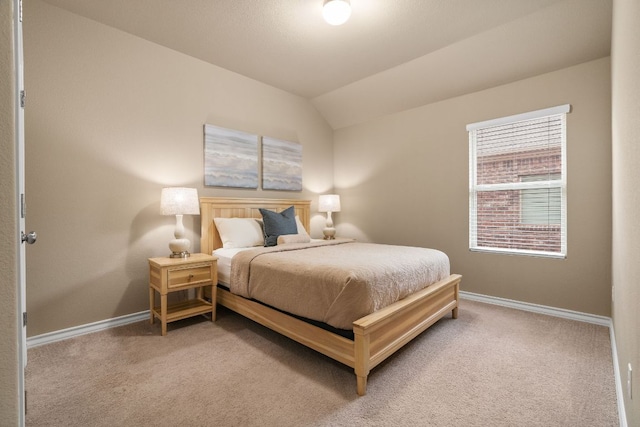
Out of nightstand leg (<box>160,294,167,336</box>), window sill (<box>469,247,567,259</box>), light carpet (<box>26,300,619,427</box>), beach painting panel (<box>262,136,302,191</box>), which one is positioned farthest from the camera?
beach painting panel (<box>262,136,302,191</box>)

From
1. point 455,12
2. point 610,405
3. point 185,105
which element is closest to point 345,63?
point 455,12

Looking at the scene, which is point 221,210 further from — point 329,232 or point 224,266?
point 329,232

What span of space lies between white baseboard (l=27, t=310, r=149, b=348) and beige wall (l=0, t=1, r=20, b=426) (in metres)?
2.16

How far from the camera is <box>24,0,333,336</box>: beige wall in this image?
8.14 feet

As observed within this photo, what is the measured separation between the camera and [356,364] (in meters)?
1.81

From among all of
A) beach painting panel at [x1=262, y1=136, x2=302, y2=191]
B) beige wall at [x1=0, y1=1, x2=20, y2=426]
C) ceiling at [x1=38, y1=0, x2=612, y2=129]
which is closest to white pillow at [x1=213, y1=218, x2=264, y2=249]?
beach painting panel at [x1=262, y1=136, x2=302, y2=191]

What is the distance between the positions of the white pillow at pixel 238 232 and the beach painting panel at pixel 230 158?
0.53 meters

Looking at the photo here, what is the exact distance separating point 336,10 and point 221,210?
2341 millimetres

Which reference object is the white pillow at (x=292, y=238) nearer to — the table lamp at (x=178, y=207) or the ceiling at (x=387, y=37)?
the table lamp at (x=178, y=207)

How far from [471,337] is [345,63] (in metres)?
3.11

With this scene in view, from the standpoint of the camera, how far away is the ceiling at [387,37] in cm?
253

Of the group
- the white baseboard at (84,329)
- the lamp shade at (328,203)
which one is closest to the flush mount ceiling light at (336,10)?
the lamp shade at (328,203)

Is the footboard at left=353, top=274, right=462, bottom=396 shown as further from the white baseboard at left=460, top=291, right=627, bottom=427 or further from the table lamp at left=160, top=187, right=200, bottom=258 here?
the table lamp at left=160, top=187, right=200, bottom=258

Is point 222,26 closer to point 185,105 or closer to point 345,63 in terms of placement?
point 185,105
